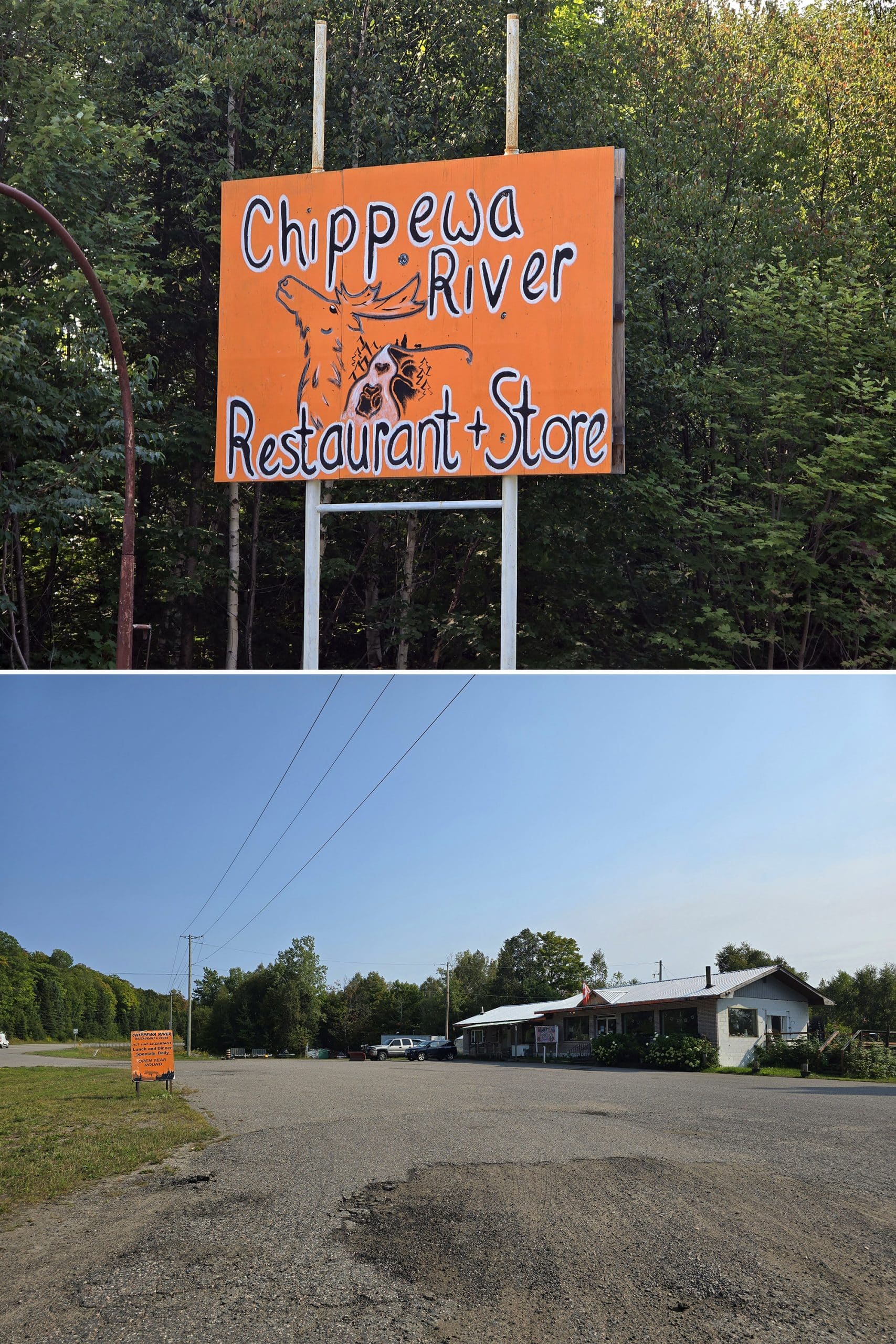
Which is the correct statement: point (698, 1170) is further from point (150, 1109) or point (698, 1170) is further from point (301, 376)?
point (301, 376)

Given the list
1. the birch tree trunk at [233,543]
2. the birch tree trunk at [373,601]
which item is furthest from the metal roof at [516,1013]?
the birch tree trunk at [373,601]

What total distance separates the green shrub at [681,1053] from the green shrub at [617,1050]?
5 cm

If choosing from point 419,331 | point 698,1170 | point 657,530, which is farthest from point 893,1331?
point 657,530

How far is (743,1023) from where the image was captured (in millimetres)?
4621

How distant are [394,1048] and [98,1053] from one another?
1.47 meters

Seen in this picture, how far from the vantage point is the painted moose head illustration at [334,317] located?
7738 mm

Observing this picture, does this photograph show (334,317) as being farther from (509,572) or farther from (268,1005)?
(268,1005)

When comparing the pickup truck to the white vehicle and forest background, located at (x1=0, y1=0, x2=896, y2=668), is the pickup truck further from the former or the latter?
forest background, located at (x1=0, y1=0, x2=896, y2=668)

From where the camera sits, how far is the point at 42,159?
11617 millimetres

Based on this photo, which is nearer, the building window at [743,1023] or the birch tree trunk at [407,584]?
the building window at [743,1023]

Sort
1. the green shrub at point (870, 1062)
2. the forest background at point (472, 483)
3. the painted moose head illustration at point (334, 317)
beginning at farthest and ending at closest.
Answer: the forest background at point (472, 483), the painted moose head illustration at point (334, 317), the green shrub at point (870, 1062)

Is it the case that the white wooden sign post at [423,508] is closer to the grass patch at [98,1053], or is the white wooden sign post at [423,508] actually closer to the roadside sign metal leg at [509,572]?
the roadside sign metal leg at [509,572]

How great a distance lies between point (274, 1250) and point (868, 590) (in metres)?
11.4

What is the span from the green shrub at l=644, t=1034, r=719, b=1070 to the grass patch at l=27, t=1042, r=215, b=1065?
79.1 inches
